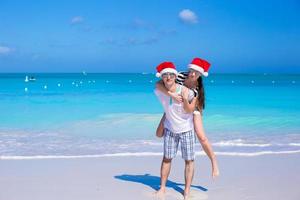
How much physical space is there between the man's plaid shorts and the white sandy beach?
55 cm

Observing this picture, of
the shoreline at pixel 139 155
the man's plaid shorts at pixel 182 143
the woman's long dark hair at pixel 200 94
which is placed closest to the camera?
the woman's long dark hair at pixel 200 94

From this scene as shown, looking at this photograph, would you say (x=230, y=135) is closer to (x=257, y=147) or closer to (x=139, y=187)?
(x=257, y=147)

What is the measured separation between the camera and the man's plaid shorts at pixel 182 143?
460 centimetres

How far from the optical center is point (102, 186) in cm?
520

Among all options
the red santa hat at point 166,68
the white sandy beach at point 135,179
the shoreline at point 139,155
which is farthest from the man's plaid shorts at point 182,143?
the shoreline at point 139,155

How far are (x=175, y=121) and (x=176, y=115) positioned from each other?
2.9 inches

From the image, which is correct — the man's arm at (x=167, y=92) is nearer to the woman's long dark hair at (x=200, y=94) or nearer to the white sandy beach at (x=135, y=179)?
the woman's long dark hair at (x=200, y=94)

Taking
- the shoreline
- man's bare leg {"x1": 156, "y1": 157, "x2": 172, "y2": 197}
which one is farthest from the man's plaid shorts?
the shoreline

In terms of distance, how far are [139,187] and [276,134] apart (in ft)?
20.4

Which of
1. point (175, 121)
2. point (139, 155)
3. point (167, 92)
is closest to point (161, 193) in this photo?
point (175, 121)

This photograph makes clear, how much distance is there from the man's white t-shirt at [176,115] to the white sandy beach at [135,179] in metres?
0.88

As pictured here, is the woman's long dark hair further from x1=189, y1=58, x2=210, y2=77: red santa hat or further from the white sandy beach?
the white sandy beach

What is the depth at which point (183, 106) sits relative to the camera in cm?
436

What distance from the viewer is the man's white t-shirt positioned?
4441mm
